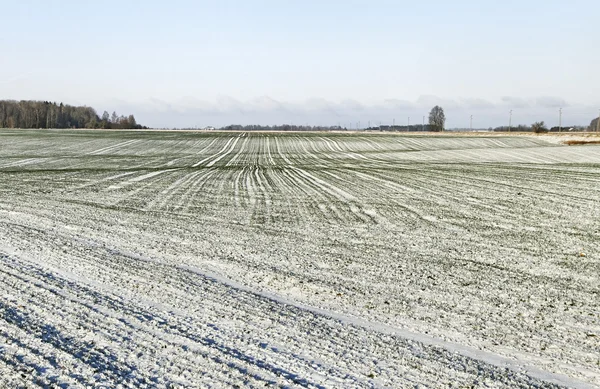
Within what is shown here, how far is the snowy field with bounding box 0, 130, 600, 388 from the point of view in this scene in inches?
188

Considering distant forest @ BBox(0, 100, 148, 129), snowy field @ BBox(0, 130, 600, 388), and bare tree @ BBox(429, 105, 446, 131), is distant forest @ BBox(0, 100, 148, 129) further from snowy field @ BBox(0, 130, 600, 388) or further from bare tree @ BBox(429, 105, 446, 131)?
snowy field @ BBox(0, 130, 600, 388)

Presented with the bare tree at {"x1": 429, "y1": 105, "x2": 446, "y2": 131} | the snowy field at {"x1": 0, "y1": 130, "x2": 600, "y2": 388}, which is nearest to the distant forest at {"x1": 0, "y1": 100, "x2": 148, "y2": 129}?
the bare tree at {"x1": 429, "y1": 105, "x2": 446, "y2": 131}

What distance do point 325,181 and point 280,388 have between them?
18.9 m

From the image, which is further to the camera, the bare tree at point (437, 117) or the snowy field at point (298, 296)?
the bare tree at point (437, 117)

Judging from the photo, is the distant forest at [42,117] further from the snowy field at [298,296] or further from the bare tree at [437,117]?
the snowy field at [298,296]

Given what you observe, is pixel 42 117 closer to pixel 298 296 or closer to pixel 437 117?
pixel 437 117

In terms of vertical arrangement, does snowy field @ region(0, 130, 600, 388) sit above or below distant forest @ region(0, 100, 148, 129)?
below

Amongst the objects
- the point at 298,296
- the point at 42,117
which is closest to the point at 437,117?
the point at 42,117

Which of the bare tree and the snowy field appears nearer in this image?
the snowy field

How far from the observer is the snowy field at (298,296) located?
4781 millimetres

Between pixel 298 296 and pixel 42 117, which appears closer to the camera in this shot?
pixel 298 296

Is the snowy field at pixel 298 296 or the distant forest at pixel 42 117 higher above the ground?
the distant forest at pixel 42 117

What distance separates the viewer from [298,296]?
275 inches

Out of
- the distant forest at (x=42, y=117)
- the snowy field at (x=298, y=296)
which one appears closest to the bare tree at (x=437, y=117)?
the distant forest at (x=42, y=117)
